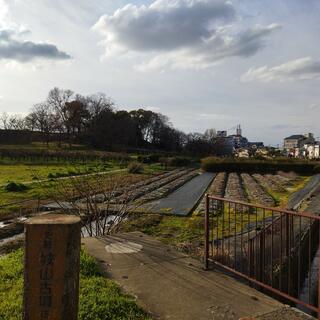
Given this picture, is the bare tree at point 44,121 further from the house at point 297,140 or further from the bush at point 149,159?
the house at point 297,140

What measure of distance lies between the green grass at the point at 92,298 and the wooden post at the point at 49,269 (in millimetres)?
1414

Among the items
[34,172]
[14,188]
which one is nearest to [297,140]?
[34,172]

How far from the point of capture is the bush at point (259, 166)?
161 feet

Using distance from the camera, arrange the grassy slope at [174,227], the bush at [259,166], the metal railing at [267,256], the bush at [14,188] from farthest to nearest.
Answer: the bush at [259,166] < the bush at [14,188] < the grassy slope at [174,227] < the metal railing at [267,256]

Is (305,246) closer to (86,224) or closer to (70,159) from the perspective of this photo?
(86,224)

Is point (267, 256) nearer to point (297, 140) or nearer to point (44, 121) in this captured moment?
point (44, 121)

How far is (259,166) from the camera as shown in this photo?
4909 centimetres

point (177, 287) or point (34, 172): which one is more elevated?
point (177, 287)

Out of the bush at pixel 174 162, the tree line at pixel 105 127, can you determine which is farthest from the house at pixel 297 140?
the bush at pixel 174 162

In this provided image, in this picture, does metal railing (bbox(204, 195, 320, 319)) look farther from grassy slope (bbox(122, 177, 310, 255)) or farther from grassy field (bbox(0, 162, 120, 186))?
grassy field (bbox(0, 162, 120, 186))

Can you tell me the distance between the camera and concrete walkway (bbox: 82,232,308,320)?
4.93 m

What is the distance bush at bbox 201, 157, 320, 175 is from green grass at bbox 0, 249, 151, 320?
43.7 m

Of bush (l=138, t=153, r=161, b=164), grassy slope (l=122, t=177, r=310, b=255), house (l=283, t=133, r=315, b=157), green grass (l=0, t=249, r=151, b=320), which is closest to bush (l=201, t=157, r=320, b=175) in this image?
bush (l=138, t=153, r=161, b=164)

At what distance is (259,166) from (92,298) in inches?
1795
